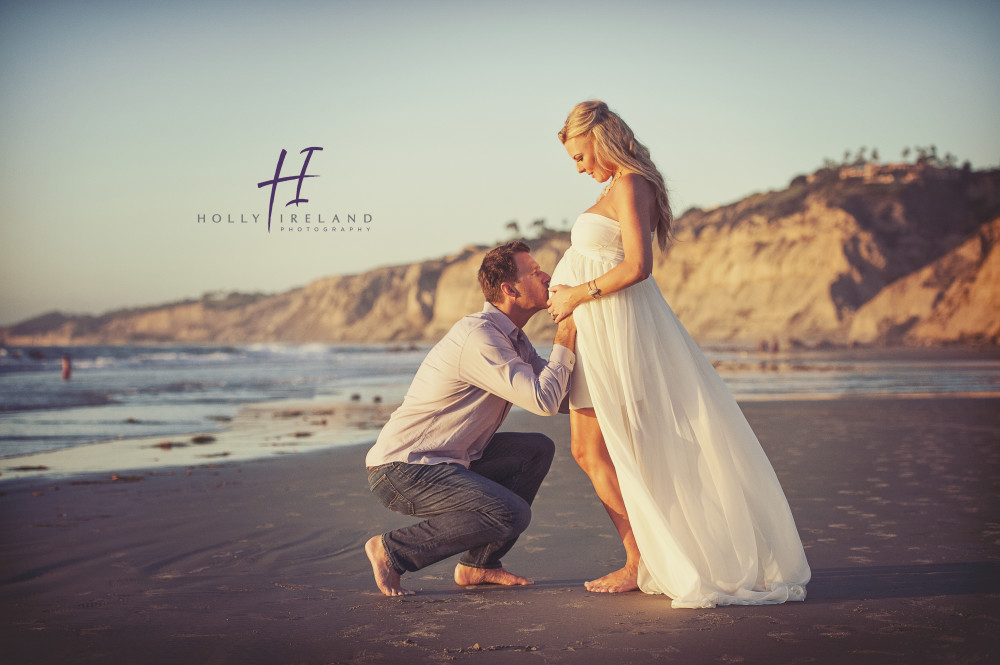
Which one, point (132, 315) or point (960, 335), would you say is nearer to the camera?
point (960, 335)

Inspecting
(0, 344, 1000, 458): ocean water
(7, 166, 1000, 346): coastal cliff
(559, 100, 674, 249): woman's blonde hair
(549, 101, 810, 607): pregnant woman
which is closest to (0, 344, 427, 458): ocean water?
(0, 344, 1000, 458): ocean water

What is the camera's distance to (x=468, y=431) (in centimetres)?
331

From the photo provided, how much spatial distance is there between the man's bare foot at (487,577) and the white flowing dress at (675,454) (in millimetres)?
508

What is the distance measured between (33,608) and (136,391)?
1469 cm

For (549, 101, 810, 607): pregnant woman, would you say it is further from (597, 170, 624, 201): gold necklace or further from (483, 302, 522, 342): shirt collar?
(483, 302, 522, 342): shirt collar

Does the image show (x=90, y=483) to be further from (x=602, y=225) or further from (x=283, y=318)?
(x=283, y=318)

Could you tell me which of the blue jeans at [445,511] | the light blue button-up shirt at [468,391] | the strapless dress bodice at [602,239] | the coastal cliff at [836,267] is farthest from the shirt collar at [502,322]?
the coastal cliff at [836,267]

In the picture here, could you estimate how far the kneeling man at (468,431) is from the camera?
3.16 meters

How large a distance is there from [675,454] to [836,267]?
6098 cm

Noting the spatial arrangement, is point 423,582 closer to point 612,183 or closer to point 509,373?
point 509,373

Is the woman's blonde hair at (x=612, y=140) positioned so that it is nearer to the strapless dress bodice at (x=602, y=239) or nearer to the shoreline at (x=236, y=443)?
the strapless dress bodice at (x=602, y=239)

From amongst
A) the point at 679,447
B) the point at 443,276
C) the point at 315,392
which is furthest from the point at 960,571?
the point at 443,276

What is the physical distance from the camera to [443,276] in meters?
102

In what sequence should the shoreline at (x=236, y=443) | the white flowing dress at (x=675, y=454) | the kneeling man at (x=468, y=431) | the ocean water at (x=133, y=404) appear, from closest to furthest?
the white flowing dress at (x=675, y=454) < the kneeling man at (x=468, y=431) < the shoreline at (x=236, y=443) < the ocean water at (x=133, y=404)
